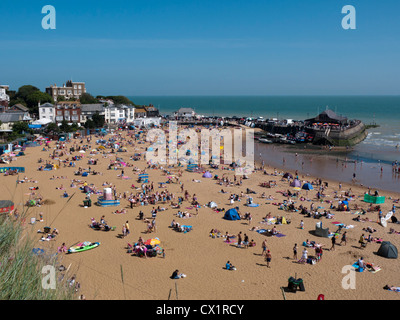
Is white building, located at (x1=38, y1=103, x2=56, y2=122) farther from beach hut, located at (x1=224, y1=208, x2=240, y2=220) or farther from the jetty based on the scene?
beach hut, located at (x1=224, y1=208, x2=240, y2=220)

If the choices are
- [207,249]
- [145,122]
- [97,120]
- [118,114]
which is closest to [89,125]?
[97,120]

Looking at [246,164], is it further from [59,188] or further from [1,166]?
[1,166]

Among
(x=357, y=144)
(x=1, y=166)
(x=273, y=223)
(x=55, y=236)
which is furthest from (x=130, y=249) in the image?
(x=357, y=144)

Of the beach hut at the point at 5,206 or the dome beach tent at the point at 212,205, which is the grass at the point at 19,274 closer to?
the beach hut at the point at 5,206

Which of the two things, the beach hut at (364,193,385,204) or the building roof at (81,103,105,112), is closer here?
the beach hut at (364,193,385,204)

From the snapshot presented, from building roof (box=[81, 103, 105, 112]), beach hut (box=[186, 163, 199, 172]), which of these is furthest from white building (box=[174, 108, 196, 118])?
beach hut (box=[186, 163, 199, 172])
